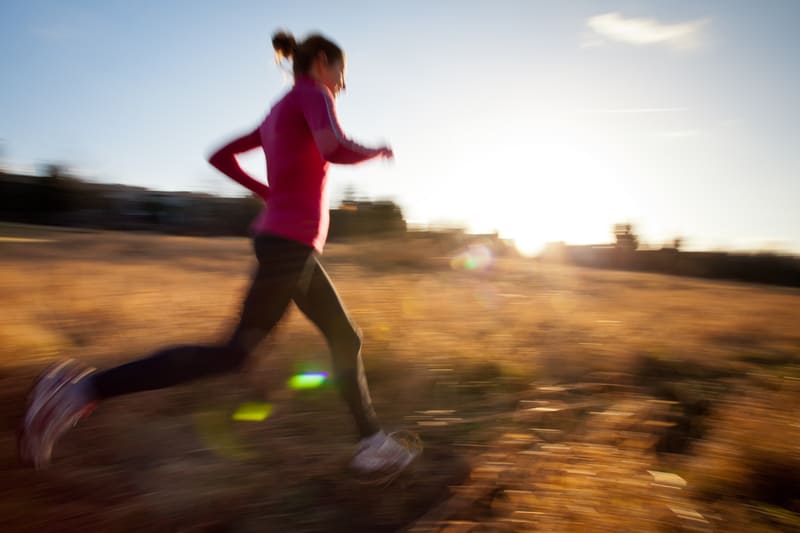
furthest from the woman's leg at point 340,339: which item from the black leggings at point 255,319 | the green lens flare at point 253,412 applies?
the green lens flare at point 253,412

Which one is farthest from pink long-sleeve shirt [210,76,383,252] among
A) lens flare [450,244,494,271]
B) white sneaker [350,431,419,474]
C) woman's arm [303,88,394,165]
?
lens flare [450,244,494,271]

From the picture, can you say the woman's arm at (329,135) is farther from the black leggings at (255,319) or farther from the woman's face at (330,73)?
the black leggings at (255,319)

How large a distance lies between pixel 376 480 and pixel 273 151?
1.41m

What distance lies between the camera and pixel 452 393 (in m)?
3.34

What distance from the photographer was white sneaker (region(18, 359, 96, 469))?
203 cm

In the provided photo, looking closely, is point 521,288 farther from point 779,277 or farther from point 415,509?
point 779,277

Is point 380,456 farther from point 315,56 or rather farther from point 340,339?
point 315,56

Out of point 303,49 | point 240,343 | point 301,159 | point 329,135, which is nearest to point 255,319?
point 240,343

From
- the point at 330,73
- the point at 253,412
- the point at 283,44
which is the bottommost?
the point at 253,412

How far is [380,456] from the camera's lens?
2.39m

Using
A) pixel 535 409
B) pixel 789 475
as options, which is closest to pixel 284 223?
pixel 535 409

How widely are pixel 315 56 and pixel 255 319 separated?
3.50 feet

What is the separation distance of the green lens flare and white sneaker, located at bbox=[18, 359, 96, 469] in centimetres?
91

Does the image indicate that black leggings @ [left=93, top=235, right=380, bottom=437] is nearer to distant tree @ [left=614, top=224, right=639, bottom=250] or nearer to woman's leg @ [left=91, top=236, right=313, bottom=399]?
woman's leg @ [left=91, top=236, right=313, bottom=399]
